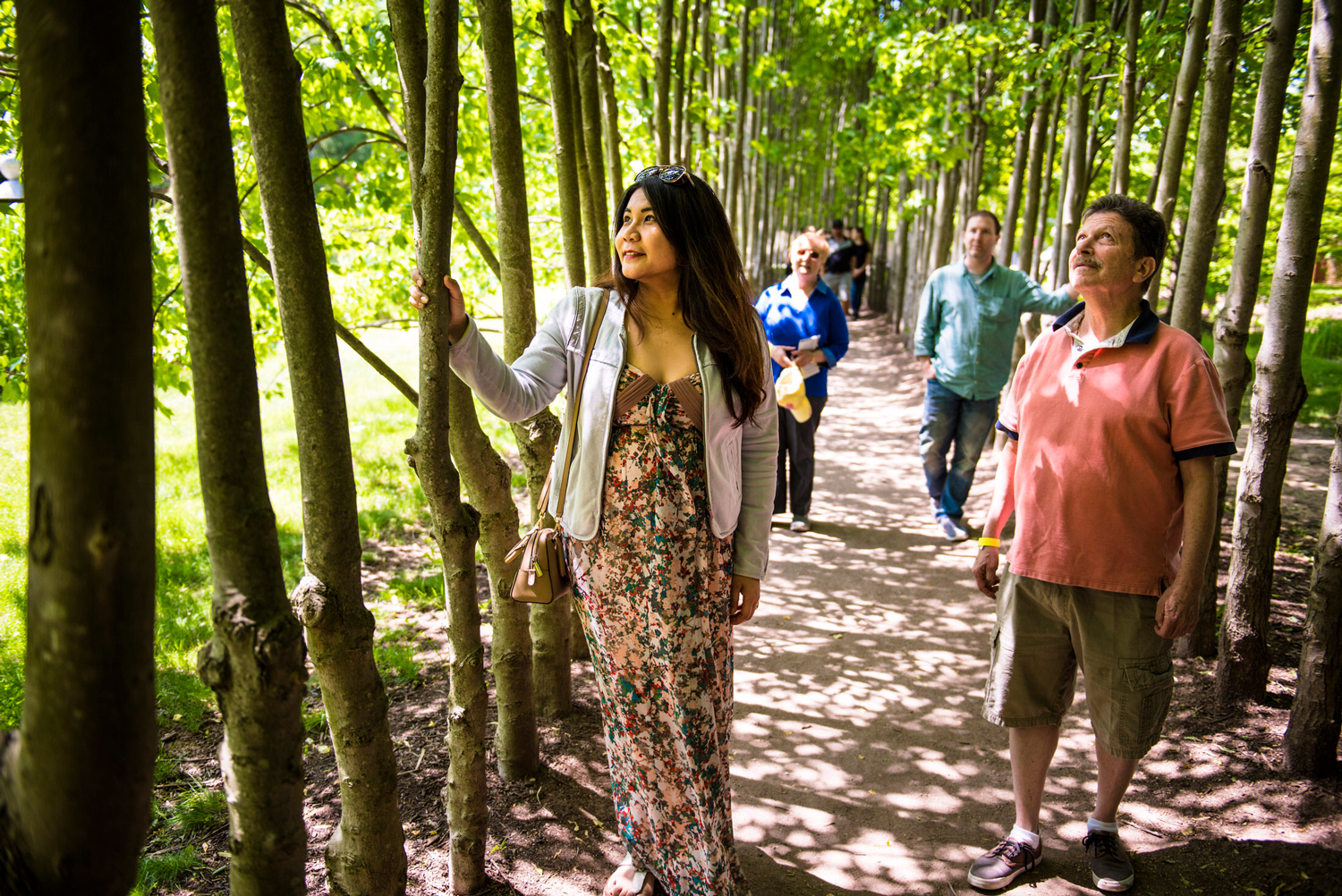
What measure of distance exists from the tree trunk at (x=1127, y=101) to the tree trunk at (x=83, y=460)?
6.97m

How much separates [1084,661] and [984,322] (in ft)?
12.9

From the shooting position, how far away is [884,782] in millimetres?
3742

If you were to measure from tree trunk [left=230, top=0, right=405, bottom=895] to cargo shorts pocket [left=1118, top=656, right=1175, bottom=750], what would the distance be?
89.7 inches

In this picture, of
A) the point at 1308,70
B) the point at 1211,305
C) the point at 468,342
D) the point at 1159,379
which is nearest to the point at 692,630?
the point at 468,342

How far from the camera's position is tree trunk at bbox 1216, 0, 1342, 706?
3.60 metres

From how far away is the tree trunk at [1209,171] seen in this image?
4258mm

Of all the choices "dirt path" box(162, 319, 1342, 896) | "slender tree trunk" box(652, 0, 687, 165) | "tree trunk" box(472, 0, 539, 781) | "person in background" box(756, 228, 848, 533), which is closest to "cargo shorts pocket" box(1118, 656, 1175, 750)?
"dirt path" box(162, 319, 1342, 896)

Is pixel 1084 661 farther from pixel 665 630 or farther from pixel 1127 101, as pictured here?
pixel 1127 101

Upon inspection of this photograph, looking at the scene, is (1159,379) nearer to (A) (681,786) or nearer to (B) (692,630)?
(B) (692,630)

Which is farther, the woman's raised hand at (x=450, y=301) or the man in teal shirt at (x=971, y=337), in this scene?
the man in teal shirt at (x=971, y=337)

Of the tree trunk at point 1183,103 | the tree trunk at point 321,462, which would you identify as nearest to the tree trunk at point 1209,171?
the tree trunk at point 1183,103

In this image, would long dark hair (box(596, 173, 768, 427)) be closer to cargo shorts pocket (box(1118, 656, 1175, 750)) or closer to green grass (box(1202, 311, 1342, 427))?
cargo shorts pocket (box(1118, 656, 1175, 750))

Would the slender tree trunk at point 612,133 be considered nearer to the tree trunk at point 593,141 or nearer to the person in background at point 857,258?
the tree trunk at point 593,141

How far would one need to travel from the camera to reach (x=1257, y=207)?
3955 millimetres
